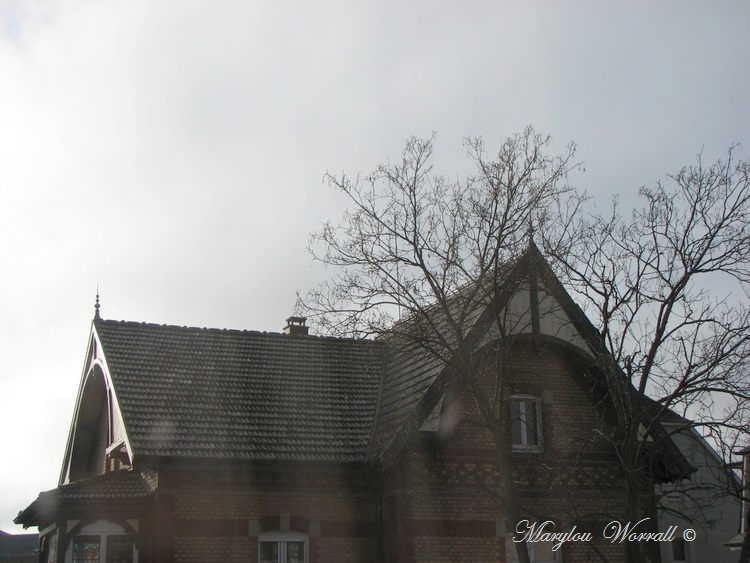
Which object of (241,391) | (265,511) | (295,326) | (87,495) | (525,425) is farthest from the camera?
(295,326)

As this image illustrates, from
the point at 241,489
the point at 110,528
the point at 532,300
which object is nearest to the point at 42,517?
the point at 110,528

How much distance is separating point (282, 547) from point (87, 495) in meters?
3.68

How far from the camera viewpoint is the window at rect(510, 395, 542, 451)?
59.6 feet

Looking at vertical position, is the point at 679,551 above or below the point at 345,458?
below

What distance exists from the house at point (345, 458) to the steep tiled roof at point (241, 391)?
0.16 feet

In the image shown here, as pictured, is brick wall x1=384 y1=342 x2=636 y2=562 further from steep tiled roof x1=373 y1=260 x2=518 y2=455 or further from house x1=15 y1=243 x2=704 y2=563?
steep tiled roof x1=373 y1=260 x2=518 y2=455

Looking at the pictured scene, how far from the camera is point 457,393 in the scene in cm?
1752

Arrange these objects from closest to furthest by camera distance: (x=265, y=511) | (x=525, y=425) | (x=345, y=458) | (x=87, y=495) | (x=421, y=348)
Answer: (x=87, y=495)
(x=265, y=511)
(x=345, y=458)
(x=525, y=425)
(x=421, y=348)

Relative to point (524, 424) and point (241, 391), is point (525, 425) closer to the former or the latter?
point (524, 424)

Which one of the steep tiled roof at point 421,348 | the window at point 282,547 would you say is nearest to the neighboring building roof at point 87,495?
the window at point 282,547

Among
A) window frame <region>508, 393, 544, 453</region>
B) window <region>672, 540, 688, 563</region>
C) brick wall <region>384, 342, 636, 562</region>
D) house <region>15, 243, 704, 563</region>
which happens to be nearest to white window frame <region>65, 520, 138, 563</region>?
house <region>15, 243, 704, 563</region>

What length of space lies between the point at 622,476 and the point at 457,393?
4.15 meters

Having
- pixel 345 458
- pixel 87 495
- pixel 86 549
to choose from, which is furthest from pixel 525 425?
pixel 86 549

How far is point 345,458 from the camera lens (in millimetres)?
17328
